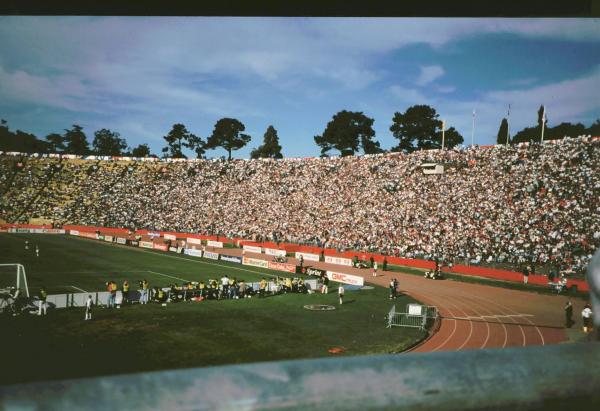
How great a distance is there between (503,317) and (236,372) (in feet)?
95.7

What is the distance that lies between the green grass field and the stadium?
149 millimetres

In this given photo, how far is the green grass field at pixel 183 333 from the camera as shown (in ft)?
54.5

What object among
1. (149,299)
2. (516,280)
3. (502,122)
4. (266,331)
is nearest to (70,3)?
(266,331)

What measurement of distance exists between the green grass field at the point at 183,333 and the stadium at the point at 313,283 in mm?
149

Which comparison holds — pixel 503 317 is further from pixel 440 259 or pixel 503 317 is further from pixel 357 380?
pixel 357 380

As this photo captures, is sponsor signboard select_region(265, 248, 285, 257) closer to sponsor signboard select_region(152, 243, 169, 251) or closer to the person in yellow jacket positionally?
sponsor signboard select_region(152, 243, 169, 251)

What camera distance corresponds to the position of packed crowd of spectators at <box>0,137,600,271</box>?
38.1 m

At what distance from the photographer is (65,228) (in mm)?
73375

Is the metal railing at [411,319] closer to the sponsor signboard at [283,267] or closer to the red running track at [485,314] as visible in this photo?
the red running track at [485,314]

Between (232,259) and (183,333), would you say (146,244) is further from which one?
(183,333)

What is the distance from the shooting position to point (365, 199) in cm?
5669

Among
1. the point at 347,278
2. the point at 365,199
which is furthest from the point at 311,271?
the point at 365,199

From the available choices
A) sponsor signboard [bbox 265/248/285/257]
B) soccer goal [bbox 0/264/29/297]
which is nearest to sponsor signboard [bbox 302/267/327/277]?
sponsor signboard [bbox 265/248/285/257]

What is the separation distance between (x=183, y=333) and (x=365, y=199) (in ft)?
127
